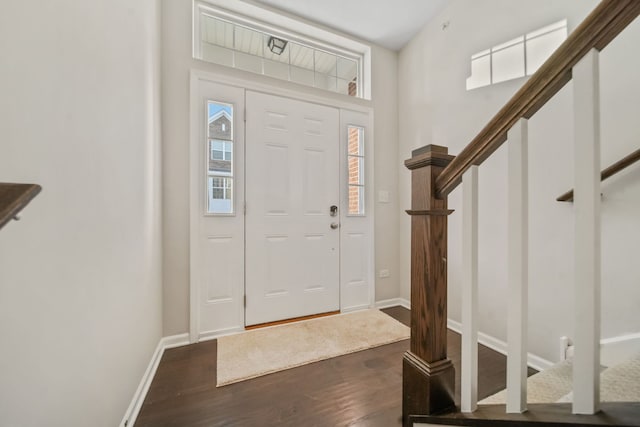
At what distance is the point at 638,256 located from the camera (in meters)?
1.29

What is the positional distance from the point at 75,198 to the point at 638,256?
250 cm

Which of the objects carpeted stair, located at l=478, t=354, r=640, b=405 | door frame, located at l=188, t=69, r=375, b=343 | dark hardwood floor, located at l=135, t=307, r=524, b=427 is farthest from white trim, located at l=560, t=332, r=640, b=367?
door frame, located at l=188, t=69, r=375, b=343

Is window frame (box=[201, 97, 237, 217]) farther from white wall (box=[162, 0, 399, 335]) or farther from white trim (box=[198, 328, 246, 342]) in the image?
white trim (box=[198, 328, 246, 342])

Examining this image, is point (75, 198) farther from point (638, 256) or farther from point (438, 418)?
point (638, 256)

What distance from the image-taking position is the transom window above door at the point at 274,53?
7.41 ft

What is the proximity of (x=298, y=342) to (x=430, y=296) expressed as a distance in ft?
4.66

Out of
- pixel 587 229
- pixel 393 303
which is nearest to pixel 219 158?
pixel 587 229

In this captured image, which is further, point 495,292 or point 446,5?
point 446,5

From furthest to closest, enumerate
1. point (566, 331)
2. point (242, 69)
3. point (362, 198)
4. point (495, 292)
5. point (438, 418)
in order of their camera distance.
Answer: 1. point (362, 198)
2. point (242, 69)
3. point (495, 292)
4. point (566, 331)
5. point (438, 418)

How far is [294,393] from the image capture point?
146 cm

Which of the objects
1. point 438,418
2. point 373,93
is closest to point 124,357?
point 438,418

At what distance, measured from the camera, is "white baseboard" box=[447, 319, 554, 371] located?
165 centimetres

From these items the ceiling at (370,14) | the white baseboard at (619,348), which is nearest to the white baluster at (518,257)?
the white baseboard at (619,348)

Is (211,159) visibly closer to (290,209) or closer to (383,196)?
(290,209)
